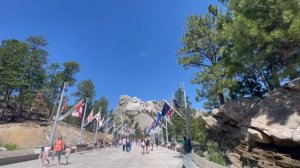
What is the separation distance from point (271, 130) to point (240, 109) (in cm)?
580

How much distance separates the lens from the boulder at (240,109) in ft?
77.6

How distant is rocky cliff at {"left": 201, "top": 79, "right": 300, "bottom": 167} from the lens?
18.1m

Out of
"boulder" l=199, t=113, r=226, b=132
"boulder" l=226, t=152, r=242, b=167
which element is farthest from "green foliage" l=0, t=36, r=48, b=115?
Answer: "boulder" l=226, t=152, r=242, b=167

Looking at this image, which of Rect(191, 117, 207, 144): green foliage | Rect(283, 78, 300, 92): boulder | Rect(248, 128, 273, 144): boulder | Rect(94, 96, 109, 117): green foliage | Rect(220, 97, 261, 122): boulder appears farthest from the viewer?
Rect(94, 96, 109, 117): green foliage

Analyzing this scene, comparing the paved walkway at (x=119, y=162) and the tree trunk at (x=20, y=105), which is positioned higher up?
the tree trunk at (x=20, y=105)

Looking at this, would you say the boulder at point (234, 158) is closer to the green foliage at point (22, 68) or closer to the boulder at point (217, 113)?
the boulder at point (217, 113)

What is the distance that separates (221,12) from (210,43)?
9.80 feet

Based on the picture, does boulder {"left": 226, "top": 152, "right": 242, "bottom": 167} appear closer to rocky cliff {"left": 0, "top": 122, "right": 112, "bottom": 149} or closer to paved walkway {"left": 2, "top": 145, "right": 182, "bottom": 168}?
paved walkway {"left": 2, "top": 145, "right": 182, "bottom": 168}

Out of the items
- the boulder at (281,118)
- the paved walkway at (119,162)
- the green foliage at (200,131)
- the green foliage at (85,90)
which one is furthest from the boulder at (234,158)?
the green foliage at (85,90)

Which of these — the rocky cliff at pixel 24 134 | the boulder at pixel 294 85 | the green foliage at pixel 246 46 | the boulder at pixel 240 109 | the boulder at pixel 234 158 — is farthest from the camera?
the rocky cliff at pixel 24 134

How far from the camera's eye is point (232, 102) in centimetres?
2531

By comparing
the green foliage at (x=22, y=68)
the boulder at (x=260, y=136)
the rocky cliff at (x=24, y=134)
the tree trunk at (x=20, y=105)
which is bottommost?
the boulder at (x=260, y=136)

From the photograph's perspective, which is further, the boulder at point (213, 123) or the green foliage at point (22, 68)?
the green foliage at point (22, 68)

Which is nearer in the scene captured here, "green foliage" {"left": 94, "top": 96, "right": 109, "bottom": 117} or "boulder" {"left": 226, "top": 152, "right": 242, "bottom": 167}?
"boulder" {"left": 226, "top": 152, "right": 242, "bottom": 167}
